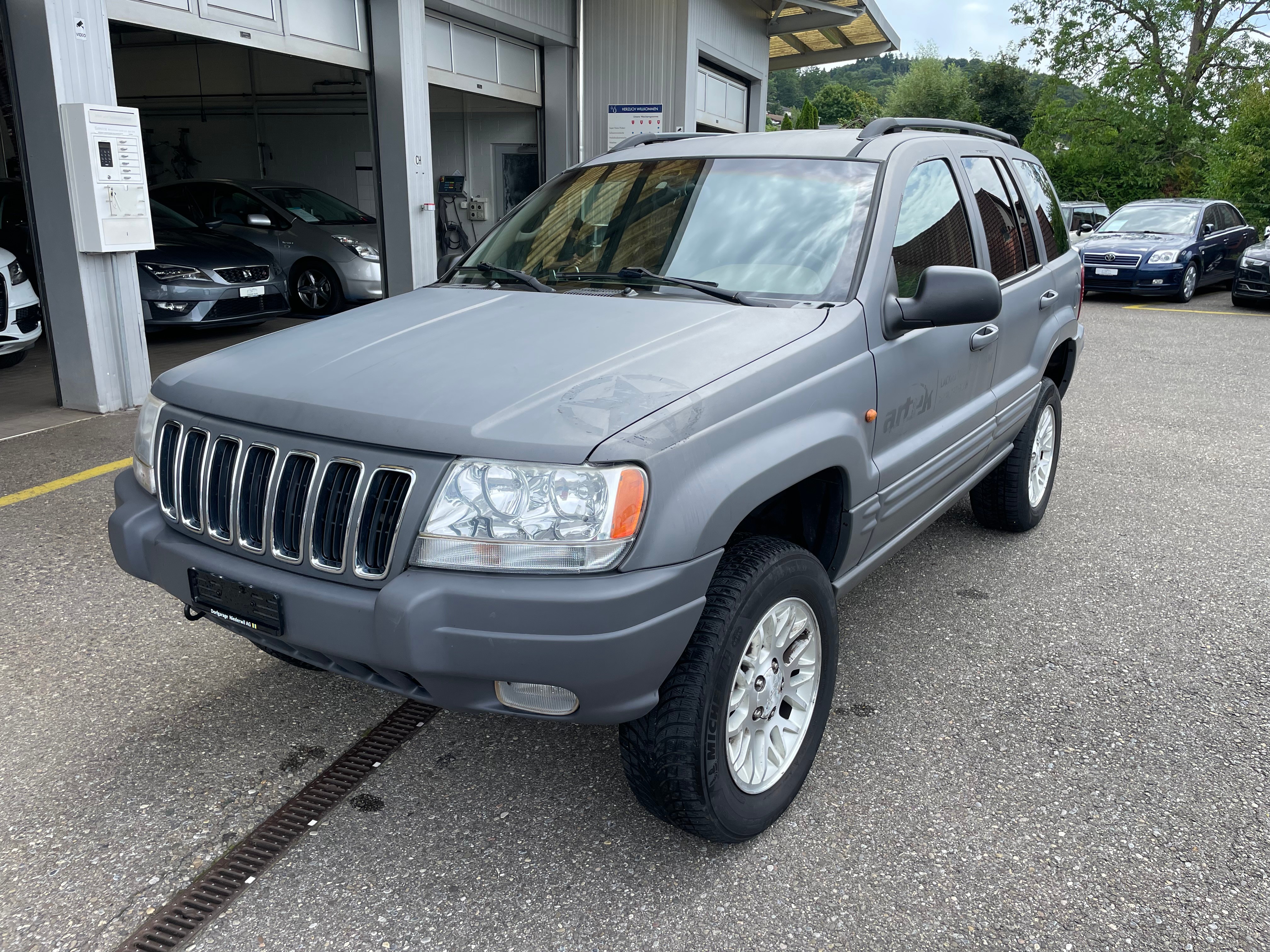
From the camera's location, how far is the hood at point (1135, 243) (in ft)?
50.2

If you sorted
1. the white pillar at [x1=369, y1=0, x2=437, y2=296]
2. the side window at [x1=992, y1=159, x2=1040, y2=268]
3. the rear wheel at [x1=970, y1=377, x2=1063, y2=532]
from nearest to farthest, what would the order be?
the side window at [x1=992, y1=159, x2=1040, y2=268] < the rear wheel at [x1=970, y1=377, x2=1063, y2=532] < the white pillar at [x1=369, y1=0, x2=437, y2=296]

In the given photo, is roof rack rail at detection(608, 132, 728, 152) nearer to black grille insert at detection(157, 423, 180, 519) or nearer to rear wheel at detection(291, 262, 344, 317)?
black grille insert at detection(157, 423, 180, 519)

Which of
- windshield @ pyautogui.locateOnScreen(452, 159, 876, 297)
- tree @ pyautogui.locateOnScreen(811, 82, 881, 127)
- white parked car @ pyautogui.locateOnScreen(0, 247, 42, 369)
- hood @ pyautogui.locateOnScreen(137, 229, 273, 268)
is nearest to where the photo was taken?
windshield @ pyautogui.locateOnScreen(452, 159, 876, 297)

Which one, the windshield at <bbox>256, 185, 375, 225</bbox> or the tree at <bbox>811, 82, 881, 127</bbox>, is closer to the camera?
the windshield at <bbox>256, 185, 375, 225</bbox>

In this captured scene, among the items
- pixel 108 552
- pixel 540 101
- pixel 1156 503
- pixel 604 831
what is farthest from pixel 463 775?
pixel 540 101

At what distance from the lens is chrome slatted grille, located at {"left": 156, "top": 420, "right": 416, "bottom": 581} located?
7.17 ft

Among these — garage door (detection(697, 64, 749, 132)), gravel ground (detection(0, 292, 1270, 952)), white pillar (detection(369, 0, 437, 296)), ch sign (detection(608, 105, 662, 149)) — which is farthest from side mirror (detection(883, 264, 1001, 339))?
garage door (detection(697, 64, 749, 132))

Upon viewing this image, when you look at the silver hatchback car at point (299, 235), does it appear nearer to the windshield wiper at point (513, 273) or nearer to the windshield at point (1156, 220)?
the windshield wiper at point (513, 273)

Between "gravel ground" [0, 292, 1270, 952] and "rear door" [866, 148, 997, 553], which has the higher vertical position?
"rear door" [866, 148, 997, 553]

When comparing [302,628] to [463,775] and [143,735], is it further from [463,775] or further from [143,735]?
[143,735]

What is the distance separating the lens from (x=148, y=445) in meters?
2.72

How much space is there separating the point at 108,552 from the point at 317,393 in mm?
2638

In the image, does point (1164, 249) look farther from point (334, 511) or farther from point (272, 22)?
point (334, 511)

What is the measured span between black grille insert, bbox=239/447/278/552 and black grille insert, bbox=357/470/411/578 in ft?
1.05
